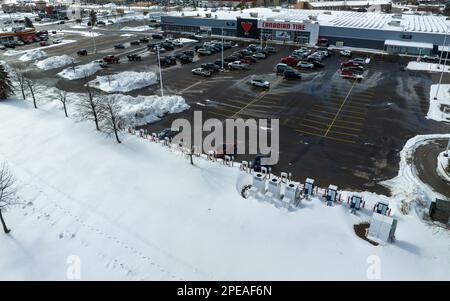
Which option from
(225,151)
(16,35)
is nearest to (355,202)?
(225,151)

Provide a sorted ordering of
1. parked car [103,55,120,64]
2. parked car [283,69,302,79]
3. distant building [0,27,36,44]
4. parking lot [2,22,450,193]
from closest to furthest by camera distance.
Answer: parking lot [2,22,450,193]
parked car [283,69,302,79]
parked car [103,55,120,64]
distant building [0,27,36,44]

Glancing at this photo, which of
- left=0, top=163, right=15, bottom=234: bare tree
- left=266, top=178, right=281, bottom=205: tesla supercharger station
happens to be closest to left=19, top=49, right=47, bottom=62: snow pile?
left=0, top=163, right=15, bottom=234: bare tree

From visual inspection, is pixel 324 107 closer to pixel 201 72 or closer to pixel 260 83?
pixel 260 83

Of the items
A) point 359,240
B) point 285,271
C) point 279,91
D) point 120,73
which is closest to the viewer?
point 285,271

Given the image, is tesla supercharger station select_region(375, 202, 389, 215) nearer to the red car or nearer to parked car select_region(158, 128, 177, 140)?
parked car select_region(158, 128, 177, 140)

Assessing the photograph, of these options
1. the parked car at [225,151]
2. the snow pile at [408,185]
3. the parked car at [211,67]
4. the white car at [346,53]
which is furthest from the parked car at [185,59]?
the snow pile at [408,185]
